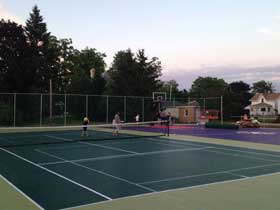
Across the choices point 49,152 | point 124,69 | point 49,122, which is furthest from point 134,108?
point 49,152

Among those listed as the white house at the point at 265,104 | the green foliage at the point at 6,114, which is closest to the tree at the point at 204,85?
the white house at the point at 265,104

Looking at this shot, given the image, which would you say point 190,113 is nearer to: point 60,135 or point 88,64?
point 60,135

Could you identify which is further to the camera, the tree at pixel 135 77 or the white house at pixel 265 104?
the white house at pixel 265 104

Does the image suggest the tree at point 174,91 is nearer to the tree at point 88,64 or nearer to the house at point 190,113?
the tree at point 88,64

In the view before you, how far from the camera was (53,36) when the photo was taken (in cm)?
5625

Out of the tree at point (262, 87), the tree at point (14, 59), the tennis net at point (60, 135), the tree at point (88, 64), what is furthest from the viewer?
the tree at point (262, 87)

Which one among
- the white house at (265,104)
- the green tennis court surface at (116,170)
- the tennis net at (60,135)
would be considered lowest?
the green tennis court surface at (116,170)

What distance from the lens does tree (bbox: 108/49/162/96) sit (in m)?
42.7

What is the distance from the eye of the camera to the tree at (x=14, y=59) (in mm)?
41094

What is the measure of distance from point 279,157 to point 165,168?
203 inches

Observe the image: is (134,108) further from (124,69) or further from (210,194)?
(210,194)

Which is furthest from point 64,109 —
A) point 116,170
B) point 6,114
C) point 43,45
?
point 43,45

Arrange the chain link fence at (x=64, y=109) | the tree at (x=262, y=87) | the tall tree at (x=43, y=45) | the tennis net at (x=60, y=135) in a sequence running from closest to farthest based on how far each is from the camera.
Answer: the tennis net at (x=60, y=135), the chain link fence at (x=64, y=109), the tall tree at (x=43, y=45), the tree at (x=262, y=87)

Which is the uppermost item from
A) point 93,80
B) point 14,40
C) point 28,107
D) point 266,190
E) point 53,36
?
point 53,36
